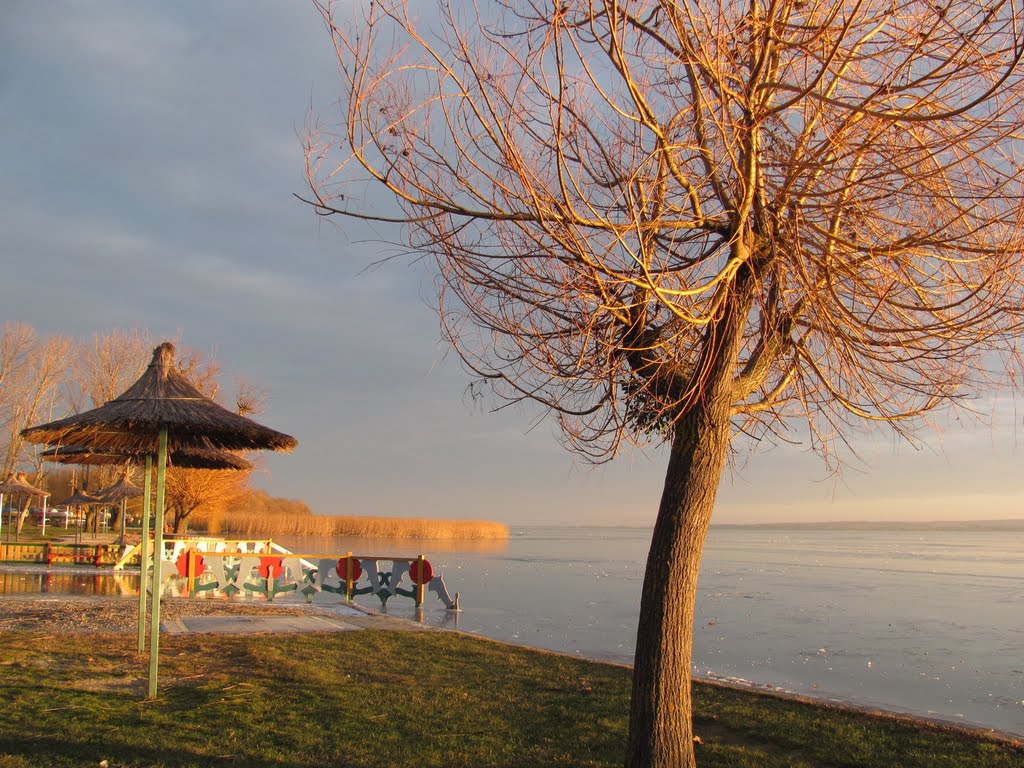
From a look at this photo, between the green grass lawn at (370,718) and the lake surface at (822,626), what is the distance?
305 cm

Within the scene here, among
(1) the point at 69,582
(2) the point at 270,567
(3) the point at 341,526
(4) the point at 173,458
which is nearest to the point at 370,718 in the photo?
(4) the point at 173,458

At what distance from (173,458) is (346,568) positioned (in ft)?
28.3

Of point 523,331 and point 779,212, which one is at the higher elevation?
point 779,212

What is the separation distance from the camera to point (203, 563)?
1908cm

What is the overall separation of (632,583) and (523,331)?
942 inches

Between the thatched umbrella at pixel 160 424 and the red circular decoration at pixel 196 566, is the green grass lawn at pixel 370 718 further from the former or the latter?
the red circular decoration at pixel 196 566

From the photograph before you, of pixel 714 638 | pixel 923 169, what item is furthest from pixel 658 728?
pixel 714 638

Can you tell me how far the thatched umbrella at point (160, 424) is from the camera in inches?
324

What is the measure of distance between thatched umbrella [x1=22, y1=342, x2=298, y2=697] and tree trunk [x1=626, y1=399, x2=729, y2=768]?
4.64 meters

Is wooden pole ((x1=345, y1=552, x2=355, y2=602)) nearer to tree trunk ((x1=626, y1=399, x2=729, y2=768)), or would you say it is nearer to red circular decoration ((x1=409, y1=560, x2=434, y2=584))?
red circular decoration ((x1=409, y1=560, x2=434, y2=584))

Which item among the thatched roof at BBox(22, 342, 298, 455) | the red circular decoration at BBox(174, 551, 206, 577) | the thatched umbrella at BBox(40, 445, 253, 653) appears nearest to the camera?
the thatched roof at BBox(22, 342, 298, 455)

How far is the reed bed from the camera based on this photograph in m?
53.8

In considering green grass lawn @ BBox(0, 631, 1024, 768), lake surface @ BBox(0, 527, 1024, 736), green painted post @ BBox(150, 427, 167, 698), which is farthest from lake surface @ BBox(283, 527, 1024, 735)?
green painted post @ BBox(150, 427, 167, 698)

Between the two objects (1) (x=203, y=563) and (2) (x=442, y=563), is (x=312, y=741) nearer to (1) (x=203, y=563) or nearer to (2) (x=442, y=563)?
(1) (x=203, y=563)
